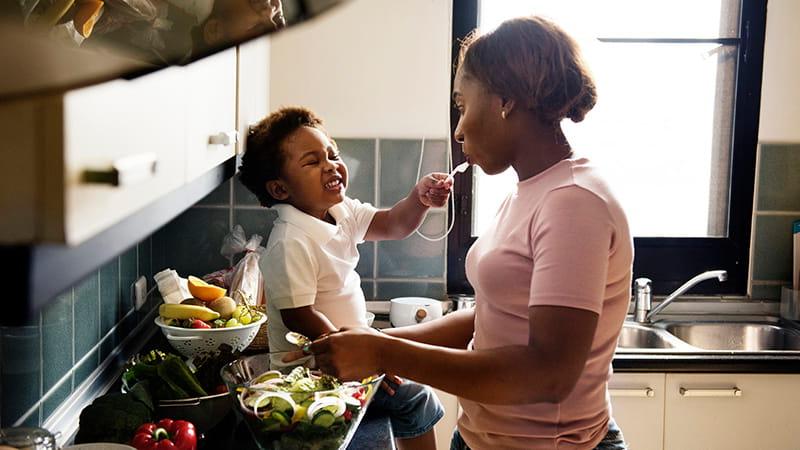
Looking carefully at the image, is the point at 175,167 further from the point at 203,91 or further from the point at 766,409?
the point at 766,409

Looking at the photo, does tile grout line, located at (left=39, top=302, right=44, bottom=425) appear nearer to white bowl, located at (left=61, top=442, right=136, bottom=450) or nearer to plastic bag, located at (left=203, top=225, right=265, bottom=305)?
white bowl, located at (left=61, top=442, right=136, bottom=450)

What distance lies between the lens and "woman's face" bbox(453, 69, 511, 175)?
1.38m

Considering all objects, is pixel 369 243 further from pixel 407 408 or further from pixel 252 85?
pixel 407 408

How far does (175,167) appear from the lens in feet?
3.69

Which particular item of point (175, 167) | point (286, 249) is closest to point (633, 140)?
point (286, 249)

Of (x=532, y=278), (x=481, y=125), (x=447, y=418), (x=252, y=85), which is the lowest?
(x=447, y=418)

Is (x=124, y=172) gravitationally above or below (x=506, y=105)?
below

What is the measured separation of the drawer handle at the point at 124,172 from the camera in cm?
73

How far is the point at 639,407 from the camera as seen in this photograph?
2473 millimetres

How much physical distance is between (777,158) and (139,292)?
2.00 metres

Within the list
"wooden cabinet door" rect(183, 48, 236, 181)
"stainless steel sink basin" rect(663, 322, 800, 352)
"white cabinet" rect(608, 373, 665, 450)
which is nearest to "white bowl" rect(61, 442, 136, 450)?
"wooden cabinet door" rect(183, 48, 236, 181)

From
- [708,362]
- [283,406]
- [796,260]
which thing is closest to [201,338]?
[283,406]

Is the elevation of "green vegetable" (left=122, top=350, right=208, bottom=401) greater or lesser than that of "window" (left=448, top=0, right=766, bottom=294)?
lesser

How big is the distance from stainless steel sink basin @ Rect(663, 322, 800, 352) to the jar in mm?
1986
